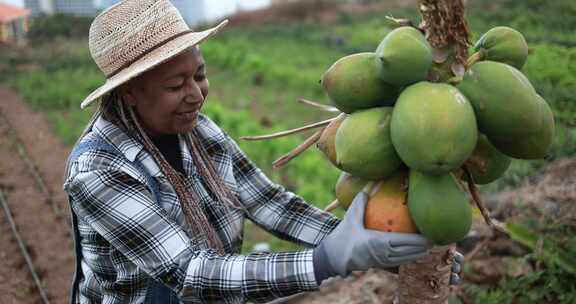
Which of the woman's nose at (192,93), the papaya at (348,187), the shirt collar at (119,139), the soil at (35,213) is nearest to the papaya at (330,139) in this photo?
the papaya at (348,187)

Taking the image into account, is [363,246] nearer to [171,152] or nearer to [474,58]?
[474,58]

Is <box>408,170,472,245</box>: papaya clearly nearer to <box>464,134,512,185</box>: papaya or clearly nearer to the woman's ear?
<box>464,134,512,185</box>: papaya

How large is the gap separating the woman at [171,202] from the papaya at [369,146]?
0.10m

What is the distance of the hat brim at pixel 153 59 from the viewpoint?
5.94 feet

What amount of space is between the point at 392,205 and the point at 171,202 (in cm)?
82

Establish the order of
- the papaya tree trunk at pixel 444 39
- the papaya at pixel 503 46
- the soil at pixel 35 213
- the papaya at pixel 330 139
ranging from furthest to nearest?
the soil at pixel 35 213 < the papaya at pixel 330 139 < the papaya at pixel 503 46 < the papaya tree trunk at pixel 444 39

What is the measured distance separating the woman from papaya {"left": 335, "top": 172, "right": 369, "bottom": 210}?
72 millimetres

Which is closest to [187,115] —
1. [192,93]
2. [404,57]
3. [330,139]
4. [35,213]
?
[192,93]

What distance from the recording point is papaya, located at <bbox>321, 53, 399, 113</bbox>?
1355 mm

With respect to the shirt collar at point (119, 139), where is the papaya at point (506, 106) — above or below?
above

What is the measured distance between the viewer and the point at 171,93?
74.4 inches

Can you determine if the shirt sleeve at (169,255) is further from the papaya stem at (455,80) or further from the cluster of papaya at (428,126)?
the papaya stem at (455,80)

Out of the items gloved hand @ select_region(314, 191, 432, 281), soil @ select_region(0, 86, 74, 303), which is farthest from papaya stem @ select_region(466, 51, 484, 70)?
soil @ select_region(0, 86, 74, 303)

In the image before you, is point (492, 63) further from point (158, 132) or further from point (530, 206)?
point (530, 206)
